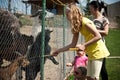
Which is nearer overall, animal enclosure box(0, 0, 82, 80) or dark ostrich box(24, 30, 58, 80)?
animal enclosure box(0, 0, 82, 80)

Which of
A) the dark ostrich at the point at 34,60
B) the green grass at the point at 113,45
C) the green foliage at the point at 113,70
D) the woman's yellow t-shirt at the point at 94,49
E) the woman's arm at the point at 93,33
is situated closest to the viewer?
the woman's arm at the point at 93,33

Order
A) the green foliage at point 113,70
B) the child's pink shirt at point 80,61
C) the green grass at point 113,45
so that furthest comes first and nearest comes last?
the green grass at point 113,45
the green foliage at point 113,70
the child's pink shirt at point 80,61

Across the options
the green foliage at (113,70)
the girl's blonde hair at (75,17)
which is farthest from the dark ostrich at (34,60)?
the green foliage at (113,70)

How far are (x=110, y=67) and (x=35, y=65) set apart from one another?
22.1ft

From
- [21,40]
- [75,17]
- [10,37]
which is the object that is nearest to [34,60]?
[21,40]

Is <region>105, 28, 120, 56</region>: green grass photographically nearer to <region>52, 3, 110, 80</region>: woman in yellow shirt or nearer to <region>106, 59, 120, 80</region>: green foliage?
<region>106, 59, 120, 80</region>: green foliage

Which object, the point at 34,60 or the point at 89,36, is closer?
the point at 89,36

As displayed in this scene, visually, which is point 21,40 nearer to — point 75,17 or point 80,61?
point 75,17

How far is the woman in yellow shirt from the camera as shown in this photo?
214 inches

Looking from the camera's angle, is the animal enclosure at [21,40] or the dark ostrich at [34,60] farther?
the dark ostrich at [34,60]

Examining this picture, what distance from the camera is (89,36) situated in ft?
18.4

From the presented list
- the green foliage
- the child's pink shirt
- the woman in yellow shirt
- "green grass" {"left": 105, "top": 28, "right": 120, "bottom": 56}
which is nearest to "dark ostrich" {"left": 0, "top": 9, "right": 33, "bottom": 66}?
the woman in yellow shirt

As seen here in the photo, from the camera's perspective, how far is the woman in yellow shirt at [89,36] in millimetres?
5445

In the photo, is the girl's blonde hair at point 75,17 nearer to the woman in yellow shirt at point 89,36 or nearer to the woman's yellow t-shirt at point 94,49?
the woman in yellow shirt at point 89,36
